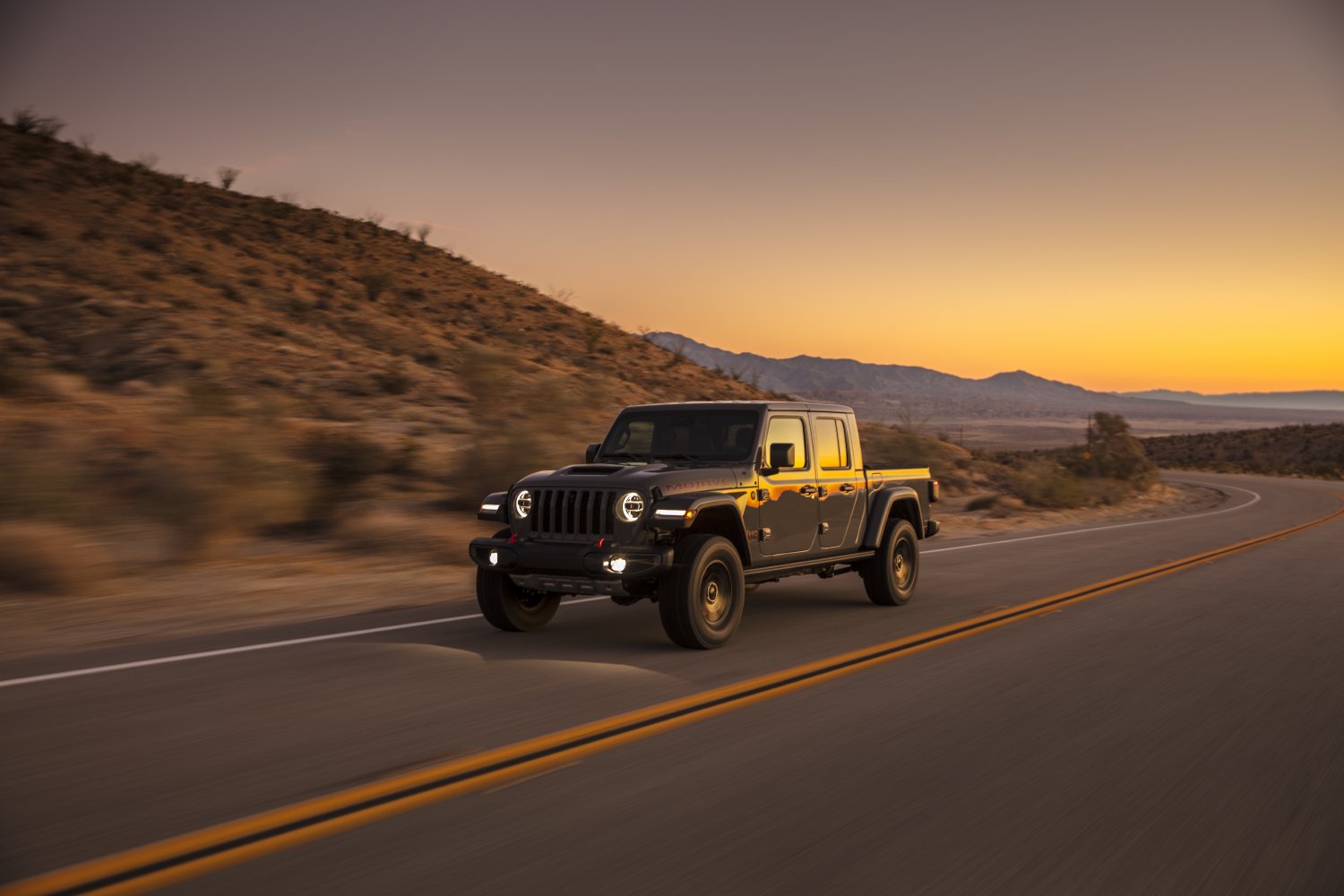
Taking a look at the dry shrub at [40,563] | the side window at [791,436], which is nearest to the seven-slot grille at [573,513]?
the side window at [791,436]

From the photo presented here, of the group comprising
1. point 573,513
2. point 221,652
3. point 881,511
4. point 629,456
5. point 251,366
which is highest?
point 251,366

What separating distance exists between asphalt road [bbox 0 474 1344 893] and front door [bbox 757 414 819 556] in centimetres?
75

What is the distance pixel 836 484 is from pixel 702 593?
7.75 feet

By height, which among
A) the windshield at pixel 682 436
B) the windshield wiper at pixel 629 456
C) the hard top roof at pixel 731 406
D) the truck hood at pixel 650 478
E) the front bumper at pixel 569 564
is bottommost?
the front bumper at pixel 569 564

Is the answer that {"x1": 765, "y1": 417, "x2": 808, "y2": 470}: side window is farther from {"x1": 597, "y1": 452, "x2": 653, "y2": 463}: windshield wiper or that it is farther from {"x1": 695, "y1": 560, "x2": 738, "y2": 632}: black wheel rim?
{"x1": 695, "y1": 560, "x2": 738, "y2": 632}: black wheel rim

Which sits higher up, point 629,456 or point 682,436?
point 682,436

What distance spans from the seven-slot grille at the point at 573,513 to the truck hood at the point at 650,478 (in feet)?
0.20

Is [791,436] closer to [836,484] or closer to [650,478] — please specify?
[836,484]

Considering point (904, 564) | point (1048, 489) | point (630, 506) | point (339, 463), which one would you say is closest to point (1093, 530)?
point (1048, 489)

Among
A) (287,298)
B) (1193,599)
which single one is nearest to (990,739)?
(1193,599)

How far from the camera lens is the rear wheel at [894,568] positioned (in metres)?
10.2

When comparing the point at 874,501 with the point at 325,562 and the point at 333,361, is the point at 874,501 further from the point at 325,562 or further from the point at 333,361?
the point at 333,361

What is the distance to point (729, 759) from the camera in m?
5.18

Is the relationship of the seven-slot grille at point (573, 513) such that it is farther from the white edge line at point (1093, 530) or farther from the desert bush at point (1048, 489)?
the desert bush at point (1048, 489)
